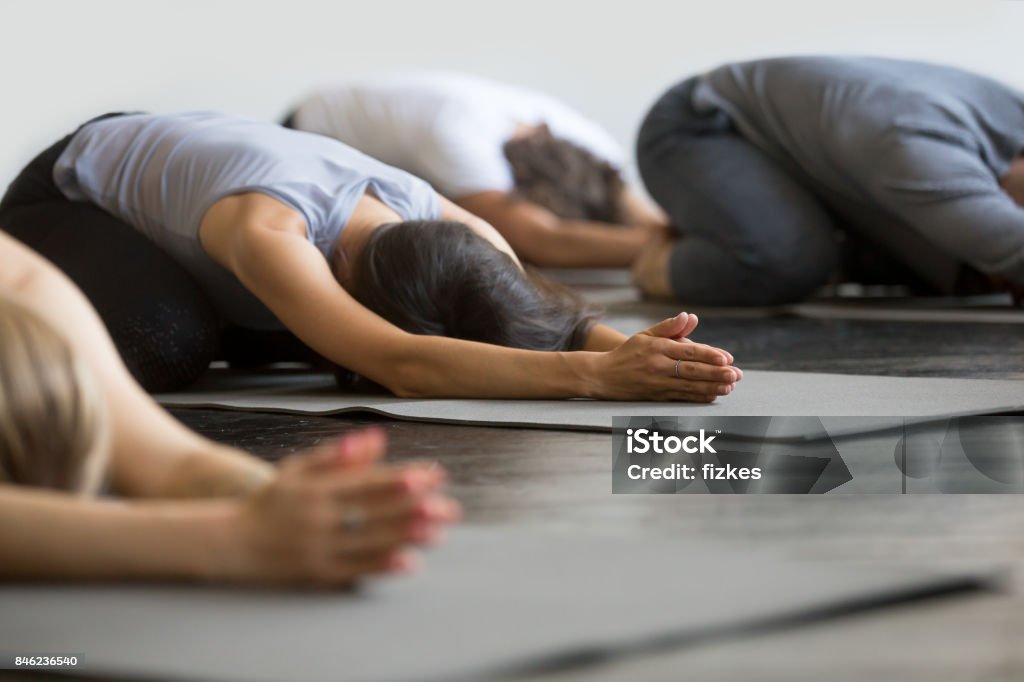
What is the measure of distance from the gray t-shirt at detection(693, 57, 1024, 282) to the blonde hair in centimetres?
231

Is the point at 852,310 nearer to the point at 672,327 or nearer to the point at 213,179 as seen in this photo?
the point at 672,327

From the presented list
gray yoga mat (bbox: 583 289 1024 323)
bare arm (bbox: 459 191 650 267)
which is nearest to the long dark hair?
gray yoga mat (bbox: 583 289 1024 323)

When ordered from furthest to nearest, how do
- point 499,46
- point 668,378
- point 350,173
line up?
1. point 499,46
2. point 350,173
3. point 668,378

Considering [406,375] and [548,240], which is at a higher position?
Result: [406,375]

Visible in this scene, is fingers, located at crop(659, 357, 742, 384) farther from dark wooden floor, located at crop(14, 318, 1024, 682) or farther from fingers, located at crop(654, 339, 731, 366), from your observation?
dark wooden floor, located at crop(14, 318, 1024, 682)

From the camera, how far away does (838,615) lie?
816 mm

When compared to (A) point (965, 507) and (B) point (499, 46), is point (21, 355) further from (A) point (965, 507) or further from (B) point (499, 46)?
(B) point (499, 46)

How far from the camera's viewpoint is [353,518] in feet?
2.42

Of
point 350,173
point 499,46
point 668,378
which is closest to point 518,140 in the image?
point 499,46

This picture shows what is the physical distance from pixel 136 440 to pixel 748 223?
8.03 ft

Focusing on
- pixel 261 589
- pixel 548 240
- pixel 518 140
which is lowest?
pixel 548 240

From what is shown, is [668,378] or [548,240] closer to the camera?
[668,378]

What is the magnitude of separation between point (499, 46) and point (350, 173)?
422 centimetres

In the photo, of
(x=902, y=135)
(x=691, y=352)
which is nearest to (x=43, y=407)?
(x=691, y=352)
